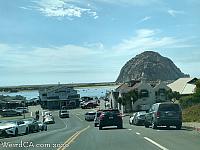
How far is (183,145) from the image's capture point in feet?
64.5

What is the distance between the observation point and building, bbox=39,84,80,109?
487ft

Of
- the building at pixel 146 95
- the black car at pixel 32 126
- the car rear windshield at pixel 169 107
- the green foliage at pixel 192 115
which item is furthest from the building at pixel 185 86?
the car rear windshield at pixel 169 107

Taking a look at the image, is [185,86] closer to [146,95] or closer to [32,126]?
[146,95]

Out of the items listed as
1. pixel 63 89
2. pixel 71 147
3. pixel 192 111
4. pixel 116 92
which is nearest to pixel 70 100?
pixel 63 89

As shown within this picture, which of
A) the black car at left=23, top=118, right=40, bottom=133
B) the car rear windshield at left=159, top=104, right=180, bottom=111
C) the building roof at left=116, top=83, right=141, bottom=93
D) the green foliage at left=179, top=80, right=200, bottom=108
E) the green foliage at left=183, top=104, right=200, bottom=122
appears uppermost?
the building roof at left=116, top=83, right=141, bottom=93

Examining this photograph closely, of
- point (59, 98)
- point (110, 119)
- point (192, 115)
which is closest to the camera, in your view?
point (110, 119)

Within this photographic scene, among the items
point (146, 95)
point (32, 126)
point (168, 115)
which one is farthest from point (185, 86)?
point (168, 115)

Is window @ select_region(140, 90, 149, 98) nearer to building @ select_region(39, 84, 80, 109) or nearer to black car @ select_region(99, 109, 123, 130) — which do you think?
building @ select_region(39, 84, 80, 109)

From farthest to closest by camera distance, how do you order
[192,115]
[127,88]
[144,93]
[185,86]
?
[127,88]
[144,93]
[185,86]
[192,115]

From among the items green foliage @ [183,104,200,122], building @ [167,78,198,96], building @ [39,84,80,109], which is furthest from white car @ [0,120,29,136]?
building @ [39,84,80,109]

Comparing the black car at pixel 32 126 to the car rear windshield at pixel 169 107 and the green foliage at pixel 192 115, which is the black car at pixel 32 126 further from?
the green foliage at pixel 192 115

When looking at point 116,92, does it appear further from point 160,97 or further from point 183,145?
point 183,145

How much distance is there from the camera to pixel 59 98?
488 feet

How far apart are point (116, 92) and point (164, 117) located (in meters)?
86.9
